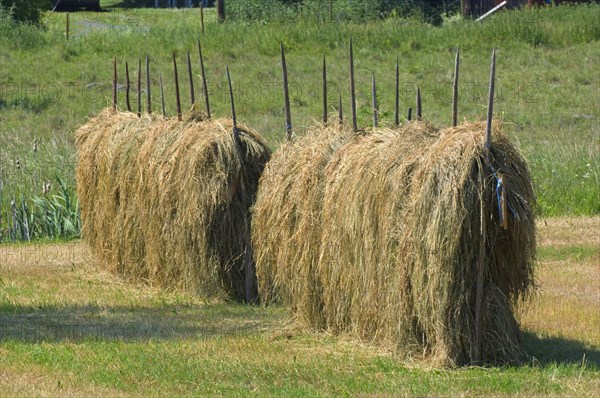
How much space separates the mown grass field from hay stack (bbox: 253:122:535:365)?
262 mm

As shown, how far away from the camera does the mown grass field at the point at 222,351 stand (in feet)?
29.4

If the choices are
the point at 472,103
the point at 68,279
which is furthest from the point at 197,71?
the point at 68,279

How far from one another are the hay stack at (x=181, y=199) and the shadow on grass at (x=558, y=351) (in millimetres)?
3449

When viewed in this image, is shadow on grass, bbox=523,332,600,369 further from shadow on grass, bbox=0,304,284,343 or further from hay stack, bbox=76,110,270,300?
hay stack, bbox=76,110,270,300

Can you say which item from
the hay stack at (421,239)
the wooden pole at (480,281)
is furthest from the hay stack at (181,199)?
the wooden pole at (480,281)

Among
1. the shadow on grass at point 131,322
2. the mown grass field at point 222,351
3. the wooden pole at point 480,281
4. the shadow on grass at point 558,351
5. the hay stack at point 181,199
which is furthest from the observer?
the hay stack at point 181,199

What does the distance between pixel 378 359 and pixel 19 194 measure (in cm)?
1091

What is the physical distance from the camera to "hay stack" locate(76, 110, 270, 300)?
12.7 m

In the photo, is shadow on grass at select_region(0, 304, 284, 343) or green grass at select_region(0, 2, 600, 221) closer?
shadow on grass at select_region(0, 304, 284, 343)

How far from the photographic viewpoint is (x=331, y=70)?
114 feet

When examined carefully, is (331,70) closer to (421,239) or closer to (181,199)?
(181,199)

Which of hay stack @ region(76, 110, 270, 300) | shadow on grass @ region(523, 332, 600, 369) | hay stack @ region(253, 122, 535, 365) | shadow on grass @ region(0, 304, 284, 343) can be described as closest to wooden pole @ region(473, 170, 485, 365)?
hay stack @ region(253, 122, 535, 365)

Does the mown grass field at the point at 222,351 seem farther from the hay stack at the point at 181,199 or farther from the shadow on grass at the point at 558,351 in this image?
the hay stack at the point at 181,199

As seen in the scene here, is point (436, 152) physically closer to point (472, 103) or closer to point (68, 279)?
point (68, 279)
